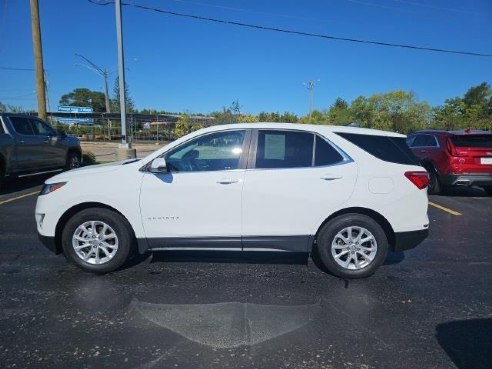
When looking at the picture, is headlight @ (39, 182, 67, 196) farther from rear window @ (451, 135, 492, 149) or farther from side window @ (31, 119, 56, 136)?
rear window @ (451, 135, 492, 149)

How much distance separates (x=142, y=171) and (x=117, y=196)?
0.37 m

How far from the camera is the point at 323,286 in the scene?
4355 mm

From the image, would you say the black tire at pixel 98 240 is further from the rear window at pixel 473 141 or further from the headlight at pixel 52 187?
the rear window at pixel 473 141

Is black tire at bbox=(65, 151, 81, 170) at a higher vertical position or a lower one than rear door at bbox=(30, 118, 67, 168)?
lower

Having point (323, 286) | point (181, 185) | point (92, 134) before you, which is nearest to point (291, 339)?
point (323, 286)

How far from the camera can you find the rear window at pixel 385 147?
4.54 meters

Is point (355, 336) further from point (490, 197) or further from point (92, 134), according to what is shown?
point (92, 134)

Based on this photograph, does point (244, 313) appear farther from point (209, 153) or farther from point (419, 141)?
point (419, 141)

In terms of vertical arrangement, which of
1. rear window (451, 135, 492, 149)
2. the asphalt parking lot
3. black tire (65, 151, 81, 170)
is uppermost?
rear window (451, 135, 492, 149)

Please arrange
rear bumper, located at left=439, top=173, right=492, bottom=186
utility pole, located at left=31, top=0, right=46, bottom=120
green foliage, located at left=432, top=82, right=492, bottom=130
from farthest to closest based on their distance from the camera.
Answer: green foliage, located at left=432, top=82, right=492, bottom=130 < utility pole, located at left=31, top=0, right=46, bottom=120 < rear bumper, located at left=439, top=173, right=492, bottom=186

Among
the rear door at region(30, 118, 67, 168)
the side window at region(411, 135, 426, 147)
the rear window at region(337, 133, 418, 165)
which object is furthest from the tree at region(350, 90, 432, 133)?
the rear window at region(337, 133, 418, 165)

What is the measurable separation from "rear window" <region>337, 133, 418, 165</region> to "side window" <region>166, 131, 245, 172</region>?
1196 millimetres

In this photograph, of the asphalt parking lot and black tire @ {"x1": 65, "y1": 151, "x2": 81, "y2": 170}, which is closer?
the asphalt parking lot

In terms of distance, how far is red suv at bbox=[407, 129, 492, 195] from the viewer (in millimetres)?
9562
